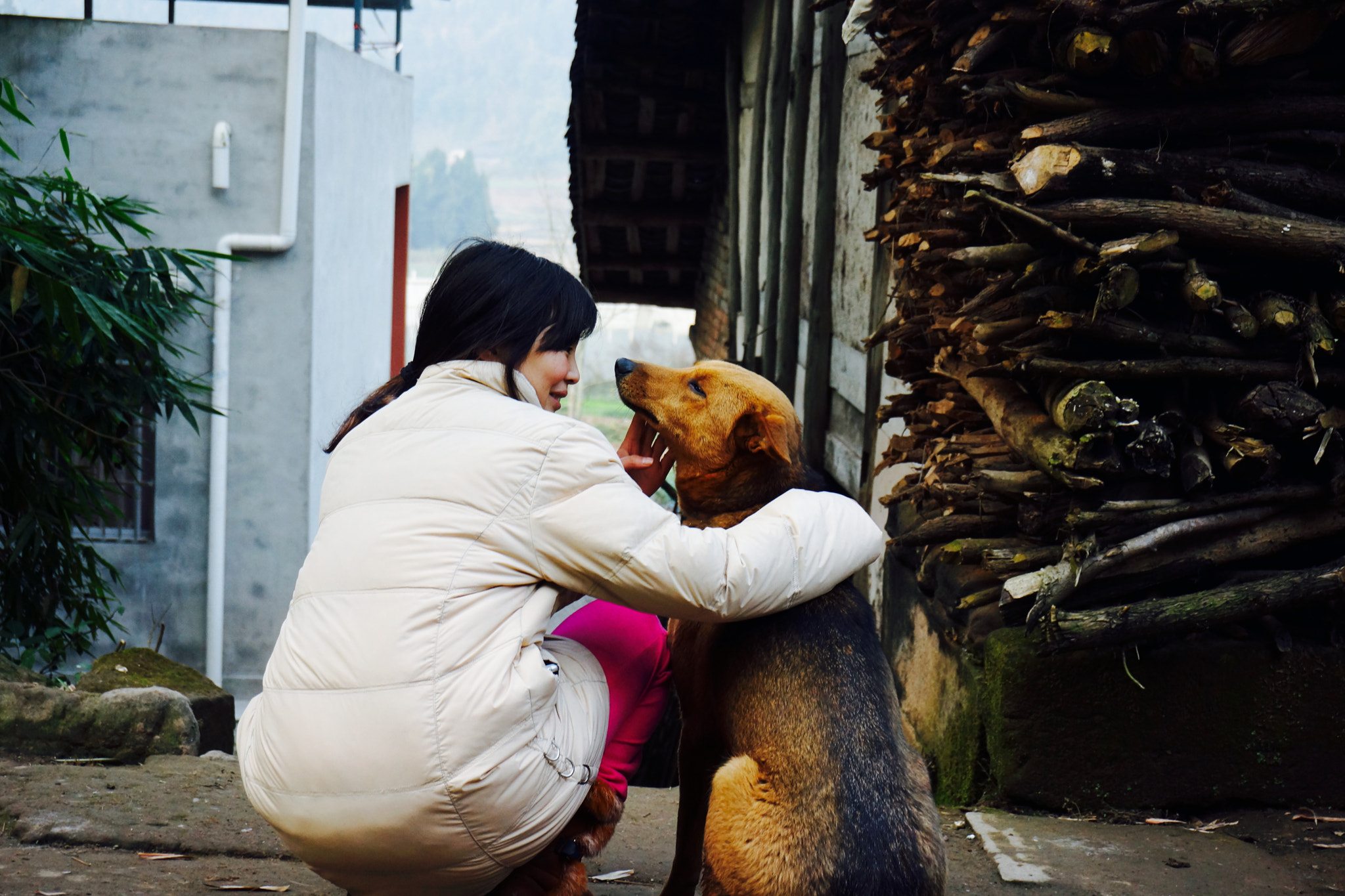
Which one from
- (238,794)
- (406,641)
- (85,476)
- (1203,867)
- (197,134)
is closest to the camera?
(406,641)

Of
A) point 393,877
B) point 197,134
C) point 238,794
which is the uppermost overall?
point 197,134

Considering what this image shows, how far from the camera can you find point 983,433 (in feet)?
12.6

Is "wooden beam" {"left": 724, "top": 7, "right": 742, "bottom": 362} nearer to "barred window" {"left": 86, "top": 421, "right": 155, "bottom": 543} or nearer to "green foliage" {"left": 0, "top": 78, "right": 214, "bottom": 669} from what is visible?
"green foliage" {"left": 0, "top": 78, "right": 214, "bottom": 669}

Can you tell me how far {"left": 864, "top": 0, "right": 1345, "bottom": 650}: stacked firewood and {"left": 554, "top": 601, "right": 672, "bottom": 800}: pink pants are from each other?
3.75ft

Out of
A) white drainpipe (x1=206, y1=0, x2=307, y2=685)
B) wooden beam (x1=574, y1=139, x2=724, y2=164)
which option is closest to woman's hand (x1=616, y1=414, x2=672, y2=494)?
white drainpipe (x1=206, y1=0, x2=307, y2=685)

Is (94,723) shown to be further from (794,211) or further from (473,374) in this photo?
(794,211)

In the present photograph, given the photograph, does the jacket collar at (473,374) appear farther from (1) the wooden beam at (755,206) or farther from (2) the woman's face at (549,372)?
(1) the wooden beam at (755,206)

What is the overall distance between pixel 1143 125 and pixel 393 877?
9.60 ft

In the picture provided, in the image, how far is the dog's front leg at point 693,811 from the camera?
278 centimetres

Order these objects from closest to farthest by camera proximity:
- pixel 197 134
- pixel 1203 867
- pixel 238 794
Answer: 1. pixel 1203 867
2. pixel 238 794
3. pixel 197 134

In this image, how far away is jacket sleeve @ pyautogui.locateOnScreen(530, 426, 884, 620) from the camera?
2129mm

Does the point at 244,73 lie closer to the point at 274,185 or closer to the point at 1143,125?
the point at 274,185

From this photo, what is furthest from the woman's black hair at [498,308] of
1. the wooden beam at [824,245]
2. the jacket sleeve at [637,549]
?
the wooden beam at [824,245]

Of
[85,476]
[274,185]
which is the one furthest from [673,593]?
[274,185]
